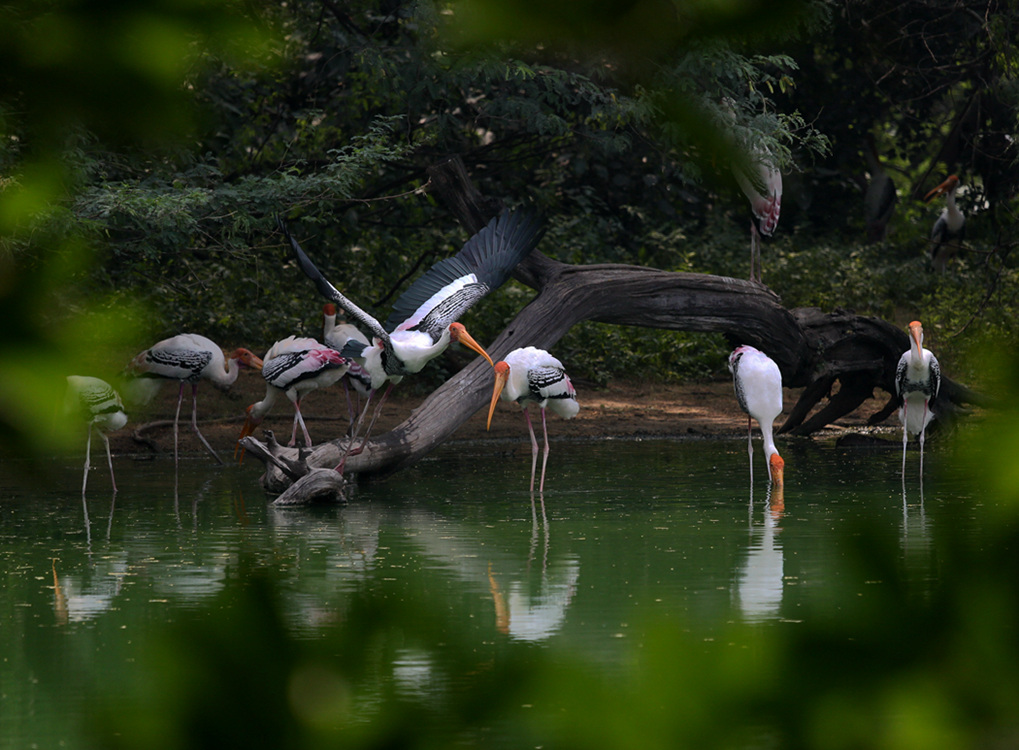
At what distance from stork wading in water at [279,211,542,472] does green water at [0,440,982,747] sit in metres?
0.79

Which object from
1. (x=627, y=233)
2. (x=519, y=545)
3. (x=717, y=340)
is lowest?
(x=519, y=545)

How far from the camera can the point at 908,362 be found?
316 inches

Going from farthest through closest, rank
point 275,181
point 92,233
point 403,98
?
point 403,98 < point 275,181 < point 92,233

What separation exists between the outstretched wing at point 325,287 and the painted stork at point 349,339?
695 millimetres

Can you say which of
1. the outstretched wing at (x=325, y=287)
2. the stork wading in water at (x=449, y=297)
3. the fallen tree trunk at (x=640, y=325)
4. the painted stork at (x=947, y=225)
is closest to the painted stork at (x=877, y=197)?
the painted stork at (x=947, y=225)

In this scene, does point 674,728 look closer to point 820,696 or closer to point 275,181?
point 820,696

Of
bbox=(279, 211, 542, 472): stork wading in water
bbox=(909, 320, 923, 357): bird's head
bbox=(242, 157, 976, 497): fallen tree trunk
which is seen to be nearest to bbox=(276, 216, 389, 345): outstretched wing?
bbox=(279, 211, 542, 472): stork wading in water

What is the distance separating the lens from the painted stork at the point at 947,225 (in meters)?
13.8

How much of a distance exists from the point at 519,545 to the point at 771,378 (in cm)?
271

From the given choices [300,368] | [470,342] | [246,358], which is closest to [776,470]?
[470,342]

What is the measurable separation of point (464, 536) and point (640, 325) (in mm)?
2780

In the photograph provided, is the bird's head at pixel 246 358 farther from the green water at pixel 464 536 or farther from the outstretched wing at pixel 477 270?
the outstretched wing at pixel 477 270

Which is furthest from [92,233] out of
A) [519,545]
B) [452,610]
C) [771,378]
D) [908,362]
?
[452,610]

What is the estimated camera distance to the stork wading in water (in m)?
7.58
